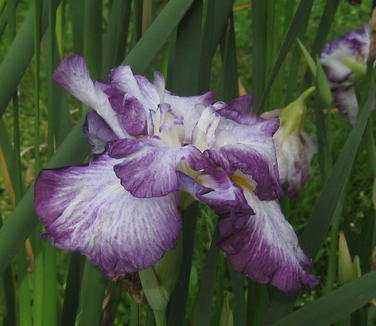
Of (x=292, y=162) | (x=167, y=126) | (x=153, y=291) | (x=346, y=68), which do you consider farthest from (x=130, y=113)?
(x=346, y=68)

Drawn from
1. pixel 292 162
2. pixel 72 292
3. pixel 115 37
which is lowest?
pixel 72 292

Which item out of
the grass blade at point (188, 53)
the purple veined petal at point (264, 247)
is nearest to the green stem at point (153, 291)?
the purple veined petal at point (264, 247)

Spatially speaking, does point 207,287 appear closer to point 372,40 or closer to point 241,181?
point 241,181

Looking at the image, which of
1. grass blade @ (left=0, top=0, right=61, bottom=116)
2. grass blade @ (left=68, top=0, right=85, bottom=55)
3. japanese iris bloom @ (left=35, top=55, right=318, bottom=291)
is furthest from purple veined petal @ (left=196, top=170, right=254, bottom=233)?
grass blade @ (left=68, top=0, right=85, bottom=55)

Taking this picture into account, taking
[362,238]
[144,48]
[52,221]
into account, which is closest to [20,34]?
[144,48]

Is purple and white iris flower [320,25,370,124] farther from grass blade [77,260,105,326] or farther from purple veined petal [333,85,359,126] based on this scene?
grass blade [77,260,105,326]
